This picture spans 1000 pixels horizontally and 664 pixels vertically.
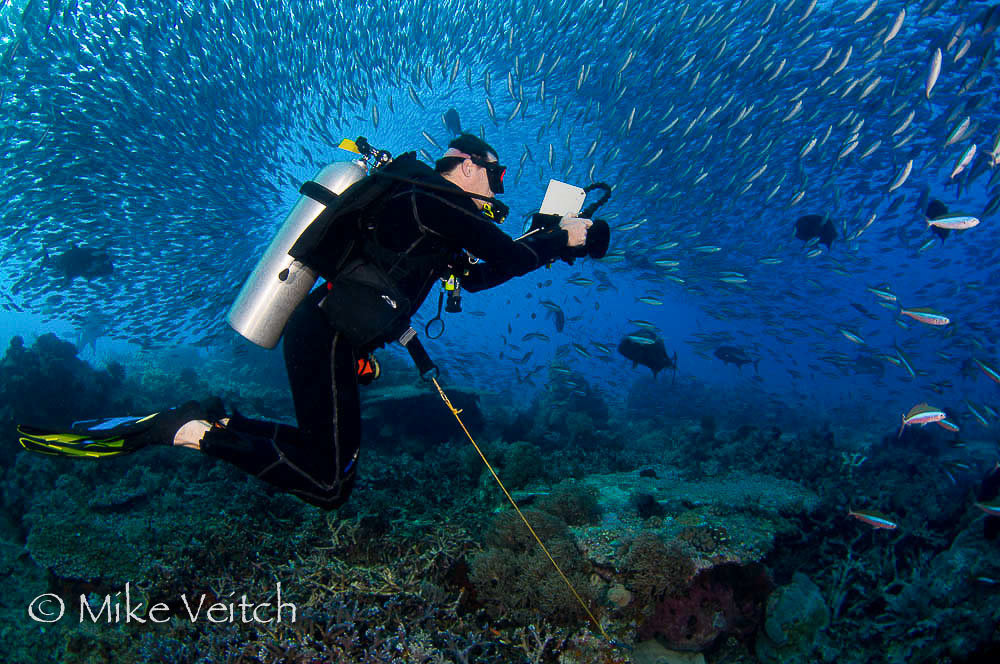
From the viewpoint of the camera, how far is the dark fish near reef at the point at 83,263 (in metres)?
12.8

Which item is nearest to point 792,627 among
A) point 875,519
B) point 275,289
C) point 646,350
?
point 875,519

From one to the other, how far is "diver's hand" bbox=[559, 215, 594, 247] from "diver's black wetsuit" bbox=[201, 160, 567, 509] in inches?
18.9

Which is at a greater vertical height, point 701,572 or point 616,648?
point 616,648

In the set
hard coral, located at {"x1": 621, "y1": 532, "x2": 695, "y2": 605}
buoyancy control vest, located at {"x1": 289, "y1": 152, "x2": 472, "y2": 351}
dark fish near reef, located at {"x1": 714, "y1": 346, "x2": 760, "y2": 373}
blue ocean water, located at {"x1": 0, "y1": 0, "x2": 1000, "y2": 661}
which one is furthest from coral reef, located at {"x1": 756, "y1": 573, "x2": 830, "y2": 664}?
dark fish near reef, located at {"x1": 714, "y1": 346, "x2": 760, "y2": 373}

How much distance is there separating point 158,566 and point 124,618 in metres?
0.36

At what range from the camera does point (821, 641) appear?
12.8 ft

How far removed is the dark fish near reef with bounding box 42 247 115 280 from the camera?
1277cm

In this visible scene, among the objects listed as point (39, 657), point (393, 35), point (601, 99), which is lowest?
point (39, 657)

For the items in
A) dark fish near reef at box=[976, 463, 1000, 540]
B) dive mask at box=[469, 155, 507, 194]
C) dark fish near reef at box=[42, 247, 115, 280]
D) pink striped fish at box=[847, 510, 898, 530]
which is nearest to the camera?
dive mask at box=[469, 155, 507, 194]

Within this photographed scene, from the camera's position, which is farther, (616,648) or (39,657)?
(39,657)

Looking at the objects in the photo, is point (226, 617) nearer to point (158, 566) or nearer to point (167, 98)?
point (158, 566)

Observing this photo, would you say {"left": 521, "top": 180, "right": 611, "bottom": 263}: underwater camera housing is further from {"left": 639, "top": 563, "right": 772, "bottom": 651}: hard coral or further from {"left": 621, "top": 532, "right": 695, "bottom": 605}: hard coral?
{"left": 639, "top": 563, "right": 772, "bottom": 651}: hard coral

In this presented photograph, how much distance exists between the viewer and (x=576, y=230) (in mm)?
2953

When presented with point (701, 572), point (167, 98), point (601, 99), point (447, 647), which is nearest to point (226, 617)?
point (447, 647)
